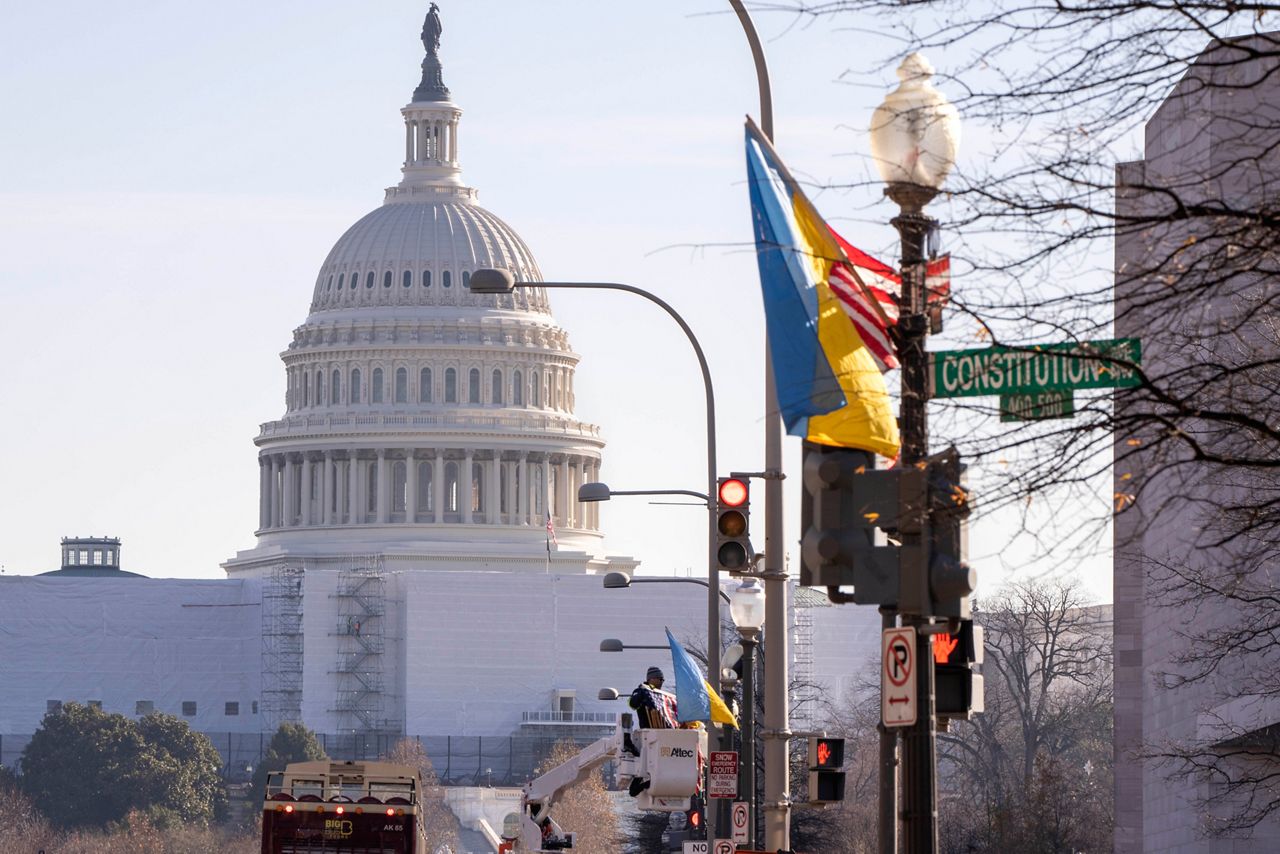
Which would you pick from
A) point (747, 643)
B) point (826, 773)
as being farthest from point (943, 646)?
point (747, 643)

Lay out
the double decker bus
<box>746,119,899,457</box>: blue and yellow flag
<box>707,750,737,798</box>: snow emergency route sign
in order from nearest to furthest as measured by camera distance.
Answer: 1. <box>746,119,899,457</box>: blue and yellow flag
2. <box>707,750,737,798</box>: snow emergency route sign
3. the double decker bus

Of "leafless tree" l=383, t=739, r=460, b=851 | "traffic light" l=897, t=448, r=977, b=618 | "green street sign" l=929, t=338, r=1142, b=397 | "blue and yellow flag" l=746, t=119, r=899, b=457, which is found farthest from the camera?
"leafless tree" l=383, t=739, r=460, b=851

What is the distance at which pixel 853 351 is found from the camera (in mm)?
19688

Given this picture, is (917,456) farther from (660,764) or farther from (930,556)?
(660,764)

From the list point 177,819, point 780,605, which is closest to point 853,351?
point 780,605

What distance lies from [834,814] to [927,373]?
2673 inches

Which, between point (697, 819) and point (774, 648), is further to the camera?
point (697, 819)

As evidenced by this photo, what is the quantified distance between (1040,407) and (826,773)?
9.96m

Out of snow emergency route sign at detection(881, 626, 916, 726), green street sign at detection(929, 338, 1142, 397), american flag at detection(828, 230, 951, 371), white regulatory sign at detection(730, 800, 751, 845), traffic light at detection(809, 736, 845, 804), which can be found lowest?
white regulatory sign at detection(730, 800, 751, 845)

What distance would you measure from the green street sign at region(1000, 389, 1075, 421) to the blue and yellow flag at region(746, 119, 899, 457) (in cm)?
173

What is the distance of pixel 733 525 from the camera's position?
3022 cm

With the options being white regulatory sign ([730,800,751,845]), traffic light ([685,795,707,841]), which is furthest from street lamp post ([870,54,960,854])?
traffic light ([685,795,707,841])

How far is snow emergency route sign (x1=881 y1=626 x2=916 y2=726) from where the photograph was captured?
19.4 m

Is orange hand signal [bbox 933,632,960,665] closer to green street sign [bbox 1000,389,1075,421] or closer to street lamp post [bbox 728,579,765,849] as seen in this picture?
green street sign [bbox 1000,389,1075,421]
